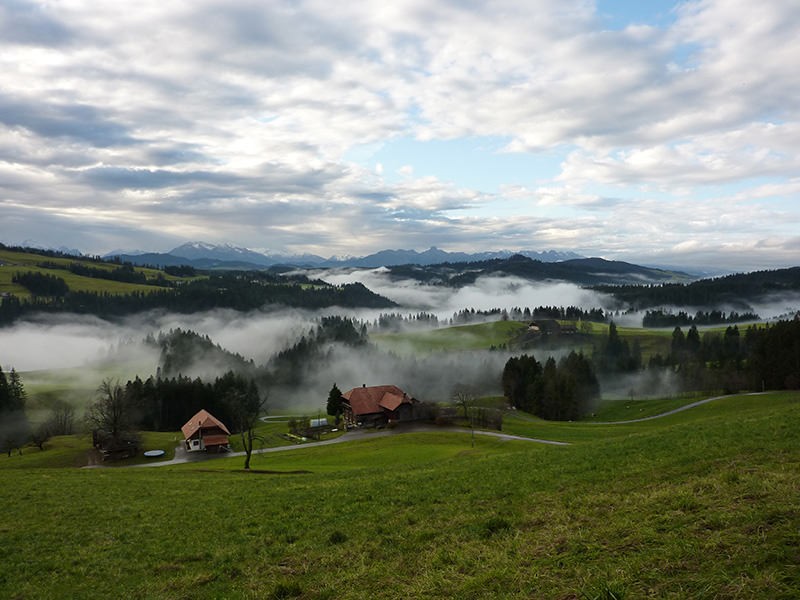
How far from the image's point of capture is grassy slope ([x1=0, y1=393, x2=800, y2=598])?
8.67 meters

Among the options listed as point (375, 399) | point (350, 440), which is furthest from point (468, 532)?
point (375, 399)

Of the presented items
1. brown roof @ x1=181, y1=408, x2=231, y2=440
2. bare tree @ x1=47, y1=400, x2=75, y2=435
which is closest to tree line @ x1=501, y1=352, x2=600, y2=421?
brown roof @ x1=181, y1=408, x2=231, y2=440

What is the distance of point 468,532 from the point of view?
1279 centimetres

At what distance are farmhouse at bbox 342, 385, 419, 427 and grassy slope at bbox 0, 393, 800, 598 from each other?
70.1m

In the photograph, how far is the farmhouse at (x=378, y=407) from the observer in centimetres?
9275

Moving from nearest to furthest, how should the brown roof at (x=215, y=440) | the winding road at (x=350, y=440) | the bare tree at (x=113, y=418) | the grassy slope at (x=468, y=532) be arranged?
the grassy slope at (x=468, y=532) < the winding road at (x=350, y=440) < the bare tree at (x=113, y=418) < the brown roof at (x=215, y=440)

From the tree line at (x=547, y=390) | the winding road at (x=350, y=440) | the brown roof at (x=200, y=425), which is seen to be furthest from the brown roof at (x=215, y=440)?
the tree line at (x=547, y=390)

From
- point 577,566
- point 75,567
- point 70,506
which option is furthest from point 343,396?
point 577,566

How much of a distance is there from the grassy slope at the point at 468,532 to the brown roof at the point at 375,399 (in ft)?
234

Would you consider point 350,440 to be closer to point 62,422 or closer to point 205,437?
point 205,437

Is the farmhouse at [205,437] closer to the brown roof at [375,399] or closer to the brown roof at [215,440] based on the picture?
the brown roof at [215,440]

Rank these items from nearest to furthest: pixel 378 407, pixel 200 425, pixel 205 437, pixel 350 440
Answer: pixel 350 440 < pixel 205 437 < pixel 200 425 < pixel 378 407

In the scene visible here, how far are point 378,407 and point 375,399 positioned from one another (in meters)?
2.25

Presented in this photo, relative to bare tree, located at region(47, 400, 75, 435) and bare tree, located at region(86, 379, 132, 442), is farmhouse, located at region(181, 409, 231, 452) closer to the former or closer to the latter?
bare tree, located at region(86, 379, 132, 442)
